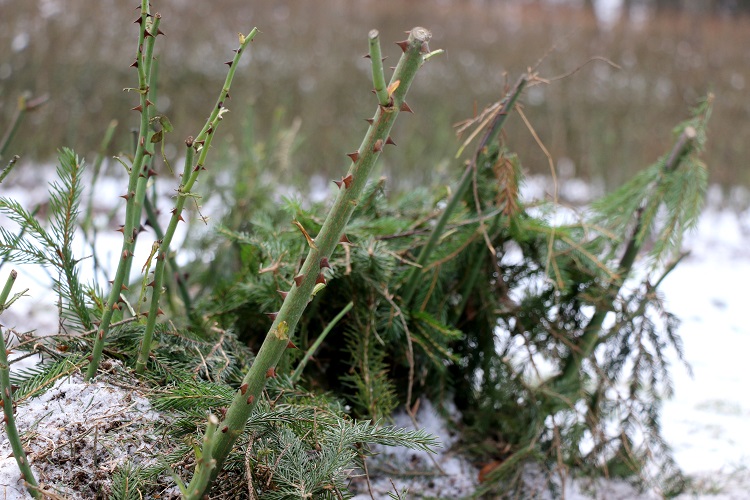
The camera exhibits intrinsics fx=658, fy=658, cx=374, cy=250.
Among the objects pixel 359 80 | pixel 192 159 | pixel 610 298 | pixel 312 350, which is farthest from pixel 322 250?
pixel 359 80

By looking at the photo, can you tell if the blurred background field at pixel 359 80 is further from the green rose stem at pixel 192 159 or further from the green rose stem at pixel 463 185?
the green rose stem at pixel 192 159

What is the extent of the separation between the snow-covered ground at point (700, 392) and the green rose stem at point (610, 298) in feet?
0.42

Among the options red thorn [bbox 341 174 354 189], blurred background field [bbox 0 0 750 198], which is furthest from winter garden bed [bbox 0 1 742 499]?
blurred background field [bbox 0 0 750 198]

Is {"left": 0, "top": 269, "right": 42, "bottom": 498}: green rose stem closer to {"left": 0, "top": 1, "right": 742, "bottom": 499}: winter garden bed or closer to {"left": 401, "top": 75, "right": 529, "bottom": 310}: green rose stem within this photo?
{"left": 0, "top": 1, "right": 742, "bottom": 499}: winter garden bed

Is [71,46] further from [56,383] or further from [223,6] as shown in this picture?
[56,383]

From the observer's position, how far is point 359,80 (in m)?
7.48

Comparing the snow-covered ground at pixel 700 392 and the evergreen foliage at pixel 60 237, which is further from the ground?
the snow-covered ground at pixel 700 392

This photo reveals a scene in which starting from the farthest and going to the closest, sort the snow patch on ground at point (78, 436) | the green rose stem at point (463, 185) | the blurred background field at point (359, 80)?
the blurred background field at point (359, 80)
the green rose stem at point (463, 185)
the snow patch on ground at point (78, 436)

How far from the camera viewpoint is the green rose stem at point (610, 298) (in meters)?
1.38

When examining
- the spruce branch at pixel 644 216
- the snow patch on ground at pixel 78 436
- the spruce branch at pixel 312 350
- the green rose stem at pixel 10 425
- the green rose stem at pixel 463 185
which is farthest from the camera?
the spruce branch at pixel 644 216

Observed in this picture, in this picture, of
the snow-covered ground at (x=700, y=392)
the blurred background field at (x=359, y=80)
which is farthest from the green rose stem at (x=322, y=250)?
the blurred background field at (x=359, y=80)

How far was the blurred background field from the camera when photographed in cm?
611

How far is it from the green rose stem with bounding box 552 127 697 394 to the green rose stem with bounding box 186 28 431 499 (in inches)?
31.4

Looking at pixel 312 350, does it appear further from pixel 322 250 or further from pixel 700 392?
pixel 700 392
